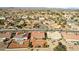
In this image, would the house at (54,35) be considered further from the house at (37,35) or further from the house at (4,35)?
the house at (4,35)

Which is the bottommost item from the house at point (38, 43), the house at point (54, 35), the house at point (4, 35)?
the house at point (38, 43)

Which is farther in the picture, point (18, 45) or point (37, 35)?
point (37, 35)

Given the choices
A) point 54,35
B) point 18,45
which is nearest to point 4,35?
point 18,45

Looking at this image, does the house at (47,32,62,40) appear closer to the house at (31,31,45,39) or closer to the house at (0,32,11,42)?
the house at (31,31,45,39)

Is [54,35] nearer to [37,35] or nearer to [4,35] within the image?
[37,35]

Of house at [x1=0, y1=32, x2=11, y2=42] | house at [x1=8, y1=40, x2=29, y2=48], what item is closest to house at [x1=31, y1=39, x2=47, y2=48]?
house at [x1=8, y1=40, x2=29, y2=48]

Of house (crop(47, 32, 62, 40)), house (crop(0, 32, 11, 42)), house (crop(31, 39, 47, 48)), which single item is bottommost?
house (crop(31, 39, 47, 48))

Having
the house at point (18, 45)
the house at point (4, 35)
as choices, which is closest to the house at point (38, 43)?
the house at point (18, 45)

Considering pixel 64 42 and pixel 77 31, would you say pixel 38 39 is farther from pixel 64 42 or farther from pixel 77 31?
pixel 77 31

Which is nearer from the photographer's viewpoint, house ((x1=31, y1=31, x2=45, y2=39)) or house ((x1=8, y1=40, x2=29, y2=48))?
house ((x1=8, y1=40, x2=29, y2=48))
